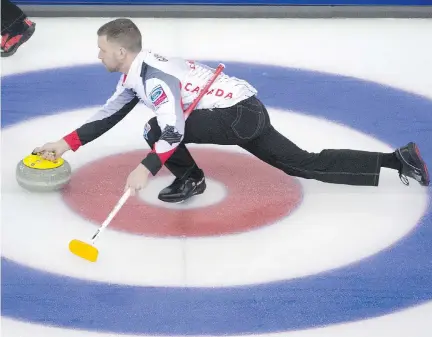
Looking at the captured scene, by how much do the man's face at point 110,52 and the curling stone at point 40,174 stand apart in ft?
1.97

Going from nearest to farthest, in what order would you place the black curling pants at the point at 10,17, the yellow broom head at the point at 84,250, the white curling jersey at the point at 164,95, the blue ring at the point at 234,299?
the blue ring at the point at 234,299 → the yellow broom head at the point at 84,250 → the white curling jersey at the point at 164,95 → the black curling pants at the point at 10,17

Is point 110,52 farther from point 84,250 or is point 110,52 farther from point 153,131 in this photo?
point 84,250

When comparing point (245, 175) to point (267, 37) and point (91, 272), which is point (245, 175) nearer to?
point (91, 272)

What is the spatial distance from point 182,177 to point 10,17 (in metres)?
2.69

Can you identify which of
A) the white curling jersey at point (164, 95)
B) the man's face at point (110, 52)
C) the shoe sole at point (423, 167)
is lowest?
the shoe sole at point (423, 167)

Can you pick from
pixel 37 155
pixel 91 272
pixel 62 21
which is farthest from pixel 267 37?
pixel 91 272

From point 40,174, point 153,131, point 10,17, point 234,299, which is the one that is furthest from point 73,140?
point 10,17

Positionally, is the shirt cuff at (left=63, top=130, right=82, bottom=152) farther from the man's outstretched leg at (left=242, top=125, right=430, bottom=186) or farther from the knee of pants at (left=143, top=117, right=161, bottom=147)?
the man's outstretched leg at (left=242, top=125, right=430, bottom=186)

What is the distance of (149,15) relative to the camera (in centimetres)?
749

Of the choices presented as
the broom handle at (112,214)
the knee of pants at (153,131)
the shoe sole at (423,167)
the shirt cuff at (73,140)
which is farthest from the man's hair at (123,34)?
the shoe sole at (423,167)

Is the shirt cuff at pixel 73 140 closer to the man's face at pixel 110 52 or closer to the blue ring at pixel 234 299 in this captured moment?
the man's face at pixel 110 52

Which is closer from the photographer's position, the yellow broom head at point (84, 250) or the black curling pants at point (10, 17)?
the yellow broom head at point (84, 250)

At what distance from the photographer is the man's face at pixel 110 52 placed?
416 centimetres

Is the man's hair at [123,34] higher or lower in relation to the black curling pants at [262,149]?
higher
